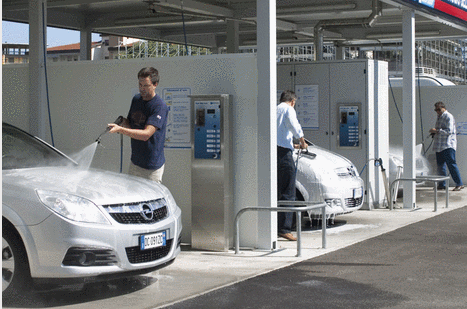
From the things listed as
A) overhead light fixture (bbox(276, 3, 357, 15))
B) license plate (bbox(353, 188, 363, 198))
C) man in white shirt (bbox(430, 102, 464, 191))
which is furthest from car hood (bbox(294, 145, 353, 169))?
man in white shirt (bbox(430, 102, 464, 191))

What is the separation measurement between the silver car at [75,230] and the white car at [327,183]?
4308 mm

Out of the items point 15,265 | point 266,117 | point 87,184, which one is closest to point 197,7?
point 266,117

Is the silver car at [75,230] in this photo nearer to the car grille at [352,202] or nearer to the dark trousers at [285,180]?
the dark trousers at [285,180]

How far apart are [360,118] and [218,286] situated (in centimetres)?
718

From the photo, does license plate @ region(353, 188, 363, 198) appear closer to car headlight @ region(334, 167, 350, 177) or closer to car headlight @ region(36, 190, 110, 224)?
car headlight @ region(334, 167, 350, 177)

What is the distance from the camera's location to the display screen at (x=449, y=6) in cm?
1395

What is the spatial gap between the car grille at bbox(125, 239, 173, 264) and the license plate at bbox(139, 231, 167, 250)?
35mm

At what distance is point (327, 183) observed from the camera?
10906mm

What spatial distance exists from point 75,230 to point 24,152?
1.69m

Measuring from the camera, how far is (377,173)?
546 inches

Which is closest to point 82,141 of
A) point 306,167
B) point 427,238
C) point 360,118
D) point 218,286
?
point 306,167

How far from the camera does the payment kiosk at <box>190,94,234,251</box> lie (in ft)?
29.4

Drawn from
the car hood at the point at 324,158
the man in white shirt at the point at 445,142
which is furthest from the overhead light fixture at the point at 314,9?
the car hood at the point at 324,158

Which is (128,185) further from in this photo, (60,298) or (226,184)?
(226,184)
